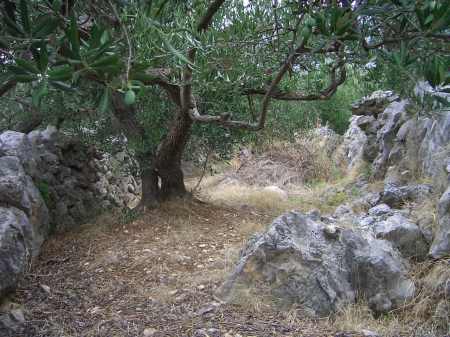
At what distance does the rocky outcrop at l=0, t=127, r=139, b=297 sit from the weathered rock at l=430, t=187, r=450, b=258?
3452mm

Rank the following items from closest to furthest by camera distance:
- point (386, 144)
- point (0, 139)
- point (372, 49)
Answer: point (372, 49)
point (0, 139)
point (386, 144)

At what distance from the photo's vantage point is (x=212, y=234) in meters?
5.71

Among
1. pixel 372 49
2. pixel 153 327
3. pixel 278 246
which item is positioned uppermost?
pixel 372 49

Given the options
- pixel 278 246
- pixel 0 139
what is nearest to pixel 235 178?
pixel 0 139

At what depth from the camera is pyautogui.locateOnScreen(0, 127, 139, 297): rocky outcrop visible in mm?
3876

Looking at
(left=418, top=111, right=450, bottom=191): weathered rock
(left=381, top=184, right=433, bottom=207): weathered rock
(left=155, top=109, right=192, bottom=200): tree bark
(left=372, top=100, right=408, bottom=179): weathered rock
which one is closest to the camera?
(left=381, top=184, right=433, bottom=207): weathered rock

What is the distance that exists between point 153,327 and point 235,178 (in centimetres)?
801

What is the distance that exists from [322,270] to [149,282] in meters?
1.60

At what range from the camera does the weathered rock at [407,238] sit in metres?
4.23

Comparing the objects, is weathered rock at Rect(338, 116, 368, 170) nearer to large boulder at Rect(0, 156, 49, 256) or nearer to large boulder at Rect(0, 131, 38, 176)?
large boulder at Rect(0, 131, 38, 176)

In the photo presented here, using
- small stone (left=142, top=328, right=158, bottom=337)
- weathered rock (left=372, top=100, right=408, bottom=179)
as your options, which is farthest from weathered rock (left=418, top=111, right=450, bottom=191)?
small stone (left=142, top=328, right=158, bottom=337)

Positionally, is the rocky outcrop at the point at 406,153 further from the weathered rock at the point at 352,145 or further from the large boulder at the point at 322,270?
the large boulder at the point at 322,270

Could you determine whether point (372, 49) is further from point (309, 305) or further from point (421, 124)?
point (421, 124)

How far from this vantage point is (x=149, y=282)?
4.36m
